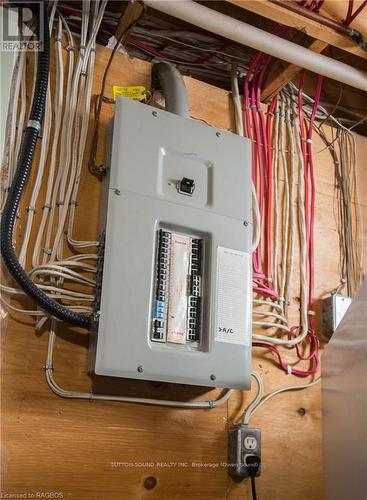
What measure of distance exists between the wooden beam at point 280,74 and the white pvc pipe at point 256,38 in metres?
0.03

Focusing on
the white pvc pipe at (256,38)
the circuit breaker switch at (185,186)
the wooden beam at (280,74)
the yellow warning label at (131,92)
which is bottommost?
the circuit breaker switch at (185,186)

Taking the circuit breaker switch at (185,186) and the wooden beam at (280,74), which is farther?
the wooden beam at (280,74)

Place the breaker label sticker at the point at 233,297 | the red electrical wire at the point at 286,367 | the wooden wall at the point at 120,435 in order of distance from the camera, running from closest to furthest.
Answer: the wooden wall at the point at 120,435 → the breaker label sticker at the point at 233,297 → the red electrical wire at the point at 286,367

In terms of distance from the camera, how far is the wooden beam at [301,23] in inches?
43.1

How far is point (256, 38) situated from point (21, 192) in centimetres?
61

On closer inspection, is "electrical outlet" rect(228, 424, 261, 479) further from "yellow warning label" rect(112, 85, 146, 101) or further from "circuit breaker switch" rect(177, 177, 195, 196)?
"yellow warning label" rect(112, 85, 146, 101)

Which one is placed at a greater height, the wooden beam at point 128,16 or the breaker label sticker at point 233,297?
the wooden beam at point 128,16

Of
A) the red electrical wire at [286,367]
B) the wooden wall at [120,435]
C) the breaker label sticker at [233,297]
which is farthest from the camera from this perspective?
the red electrical wire at [286,367]

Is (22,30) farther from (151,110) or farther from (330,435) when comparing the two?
(330,435)

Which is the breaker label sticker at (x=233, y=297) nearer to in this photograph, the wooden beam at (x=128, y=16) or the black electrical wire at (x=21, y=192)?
the black electrical wire at (x=21, y=192)

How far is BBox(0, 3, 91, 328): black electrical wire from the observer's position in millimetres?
945

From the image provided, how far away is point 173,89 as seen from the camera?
1.21 metres

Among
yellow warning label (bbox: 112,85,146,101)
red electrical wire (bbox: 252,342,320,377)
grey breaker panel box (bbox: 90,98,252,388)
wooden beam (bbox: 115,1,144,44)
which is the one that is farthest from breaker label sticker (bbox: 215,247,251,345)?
wooden beam (bbox: 115,1,144,44)

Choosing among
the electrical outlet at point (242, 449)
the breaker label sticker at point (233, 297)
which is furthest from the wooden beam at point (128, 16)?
the electrical outlet at point (242, 449)
